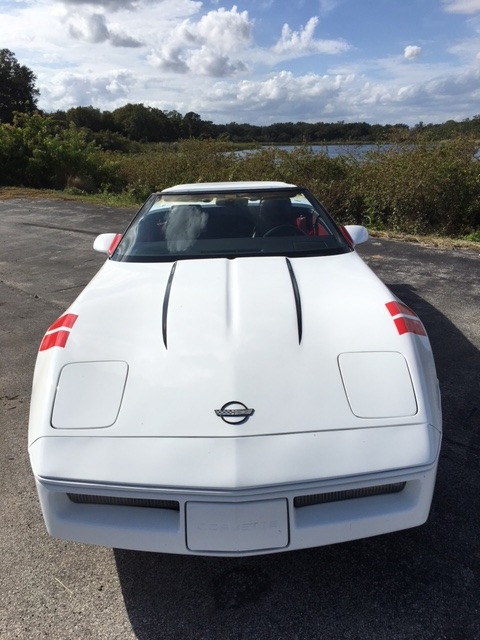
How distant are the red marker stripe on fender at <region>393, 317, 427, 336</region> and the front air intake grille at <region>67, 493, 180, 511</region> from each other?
125 centimetres

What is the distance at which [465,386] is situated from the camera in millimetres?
3680

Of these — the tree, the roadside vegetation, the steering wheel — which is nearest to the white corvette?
the steering wheel

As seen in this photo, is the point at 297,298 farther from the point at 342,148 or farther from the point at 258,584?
the point at 342,148

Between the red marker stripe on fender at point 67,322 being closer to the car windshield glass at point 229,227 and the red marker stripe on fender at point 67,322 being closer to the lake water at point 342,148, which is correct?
the car windshield glass at point 229,227

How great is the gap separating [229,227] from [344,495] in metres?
2.12

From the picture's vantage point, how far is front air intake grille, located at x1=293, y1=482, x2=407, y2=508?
1.87 meters

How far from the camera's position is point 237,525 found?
1785mm

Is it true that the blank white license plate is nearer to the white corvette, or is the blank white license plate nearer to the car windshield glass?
the white corvette

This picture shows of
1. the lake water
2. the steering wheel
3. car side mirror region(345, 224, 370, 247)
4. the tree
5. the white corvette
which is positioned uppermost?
the tree

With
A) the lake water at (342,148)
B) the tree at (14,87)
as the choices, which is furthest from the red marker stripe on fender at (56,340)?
the tree at (14,87)

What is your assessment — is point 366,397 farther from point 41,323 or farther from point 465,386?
point 41,323

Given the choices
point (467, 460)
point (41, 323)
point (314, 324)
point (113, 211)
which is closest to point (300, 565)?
point (314, 324)

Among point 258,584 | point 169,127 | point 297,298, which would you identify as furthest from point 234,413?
point 169,127

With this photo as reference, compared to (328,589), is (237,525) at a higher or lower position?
higher
